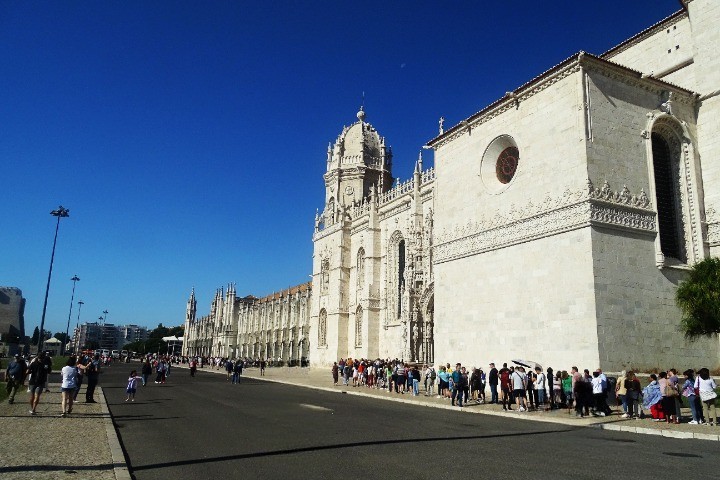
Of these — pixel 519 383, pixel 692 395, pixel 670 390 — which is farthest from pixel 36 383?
pixel 692 395

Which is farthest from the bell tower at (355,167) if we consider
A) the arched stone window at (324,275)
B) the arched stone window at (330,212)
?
the arched stone window at (324,275)

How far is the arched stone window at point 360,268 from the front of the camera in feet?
149

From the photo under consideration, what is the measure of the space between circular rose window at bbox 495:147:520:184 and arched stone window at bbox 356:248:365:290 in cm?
2350

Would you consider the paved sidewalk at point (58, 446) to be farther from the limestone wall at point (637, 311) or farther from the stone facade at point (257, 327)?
the stone facade at point (257, 327)

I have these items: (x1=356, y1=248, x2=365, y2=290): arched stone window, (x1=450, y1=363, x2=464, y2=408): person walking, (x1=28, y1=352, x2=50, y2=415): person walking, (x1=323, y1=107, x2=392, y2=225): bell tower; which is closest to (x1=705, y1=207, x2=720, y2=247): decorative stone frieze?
(x1=450, y1=363, x2=464, y2=408): person walking

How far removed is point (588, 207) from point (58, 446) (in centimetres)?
1700

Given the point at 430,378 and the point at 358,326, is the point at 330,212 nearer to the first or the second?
the point at 358,326

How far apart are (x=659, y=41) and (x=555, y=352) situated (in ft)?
57.4

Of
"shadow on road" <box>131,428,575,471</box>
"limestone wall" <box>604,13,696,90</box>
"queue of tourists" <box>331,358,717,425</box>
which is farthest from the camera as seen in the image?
"limestone wall" <box>604,13,696,90</box>

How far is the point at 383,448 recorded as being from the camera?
9398 mm

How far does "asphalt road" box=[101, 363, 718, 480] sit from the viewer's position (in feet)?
24.7

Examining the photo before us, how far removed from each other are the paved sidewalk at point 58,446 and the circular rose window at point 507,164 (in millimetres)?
18189

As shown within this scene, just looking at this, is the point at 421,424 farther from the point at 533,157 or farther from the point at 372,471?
the point at 533,157

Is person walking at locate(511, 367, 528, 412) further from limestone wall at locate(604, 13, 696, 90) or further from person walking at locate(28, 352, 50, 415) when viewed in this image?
limestone wall at locate(604, 13, 696, 90)
